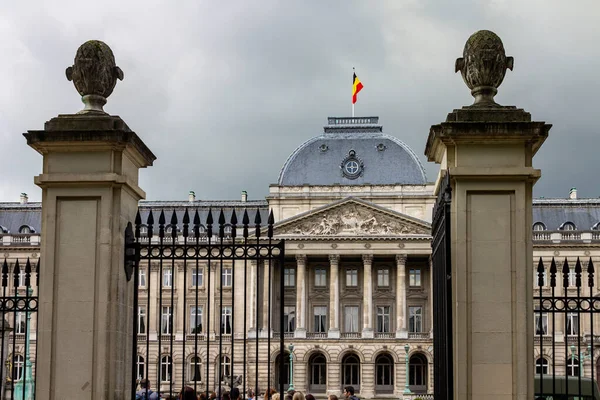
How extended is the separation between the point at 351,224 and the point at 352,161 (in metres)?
5.15

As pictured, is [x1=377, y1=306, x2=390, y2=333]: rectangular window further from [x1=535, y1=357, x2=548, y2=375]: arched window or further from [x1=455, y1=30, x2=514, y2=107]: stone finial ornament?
[x1=455, y1=30, x2=514, y2=107]: stone finial ornament

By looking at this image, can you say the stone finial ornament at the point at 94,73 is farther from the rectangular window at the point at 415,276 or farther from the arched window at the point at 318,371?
the rectangular window at the point at 415,276

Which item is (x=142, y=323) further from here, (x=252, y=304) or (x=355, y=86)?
(x=355, y=86)

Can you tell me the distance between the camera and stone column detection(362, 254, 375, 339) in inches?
3243

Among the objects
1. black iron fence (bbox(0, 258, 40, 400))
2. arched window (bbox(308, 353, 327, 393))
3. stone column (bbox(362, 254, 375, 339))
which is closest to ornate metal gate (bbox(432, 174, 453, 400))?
black iron fence (bbox(0, 258, 40, 400))

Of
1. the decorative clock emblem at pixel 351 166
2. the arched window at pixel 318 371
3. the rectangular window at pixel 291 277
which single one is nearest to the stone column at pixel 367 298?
the arched window at pixel 318 371

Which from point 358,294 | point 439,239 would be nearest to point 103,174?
point 439,239

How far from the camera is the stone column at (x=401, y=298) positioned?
8188 cm

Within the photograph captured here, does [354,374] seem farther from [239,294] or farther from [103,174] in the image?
[103,174]

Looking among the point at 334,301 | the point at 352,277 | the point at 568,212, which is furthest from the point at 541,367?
the point at 568,212

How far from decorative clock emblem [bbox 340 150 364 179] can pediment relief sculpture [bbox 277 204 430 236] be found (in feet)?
11.9

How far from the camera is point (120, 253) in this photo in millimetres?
11969

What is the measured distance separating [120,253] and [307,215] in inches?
2698

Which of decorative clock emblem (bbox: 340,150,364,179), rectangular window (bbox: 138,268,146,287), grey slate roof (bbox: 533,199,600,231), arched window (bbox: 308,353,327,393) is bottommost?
arched window (bbox: 308,353,327,393)
